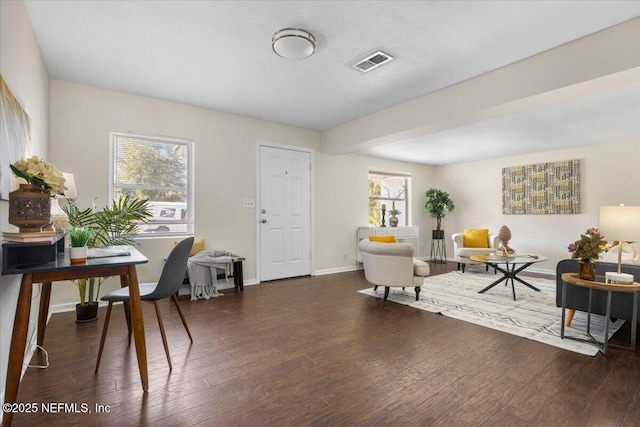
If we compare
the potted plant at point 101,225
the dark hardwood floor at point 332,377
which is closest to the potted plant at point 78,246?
the dark hardwood floor at point 332,377

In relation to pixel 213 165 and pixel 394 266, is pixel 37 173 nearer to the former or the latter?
pixel 213 165

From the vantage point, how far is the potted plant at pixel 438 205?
285 inches

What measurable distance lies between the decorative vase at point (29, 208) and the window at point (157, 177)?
2.34 m

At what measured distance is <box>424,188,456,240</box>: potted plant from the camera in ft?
23.7

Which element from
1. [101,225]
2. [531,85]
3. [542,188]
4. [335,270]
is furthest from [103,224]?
[542,188]

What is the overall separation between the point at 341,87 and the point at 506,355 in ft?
10.2

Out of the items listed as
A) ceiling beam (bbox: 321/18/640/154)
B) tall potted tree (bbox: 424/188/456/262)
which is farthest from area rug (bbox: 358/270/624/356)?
tall potted tree (bbox: 424/188/456/262)

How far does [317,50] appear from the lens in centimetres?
279

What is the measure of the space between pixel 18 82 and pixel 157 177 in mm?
2092

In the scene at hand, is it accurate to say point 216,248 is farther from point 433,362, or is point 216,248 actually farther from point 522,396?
point 522,396

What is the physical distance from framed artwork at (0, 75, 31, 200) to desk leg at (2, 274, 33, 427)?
521 mm

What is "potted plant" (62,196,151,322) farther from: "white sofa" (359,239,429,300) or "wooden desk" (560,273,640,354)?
"wooden desk" (560,273,640,354)

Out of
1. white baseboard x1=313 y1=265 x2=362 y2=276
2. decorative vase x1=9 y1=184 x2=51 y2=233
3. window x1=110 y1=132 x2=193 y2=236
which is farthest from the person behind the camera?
white baseboard x1=313 y1=265 x2=362 y2=276

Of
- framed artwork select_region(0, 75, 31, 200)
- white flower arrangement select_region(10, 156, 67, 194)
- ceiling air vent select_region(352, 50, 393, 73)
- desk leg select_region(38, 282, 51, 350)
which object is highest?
ceiling air vent select_region(352, 50, 393, 73)
